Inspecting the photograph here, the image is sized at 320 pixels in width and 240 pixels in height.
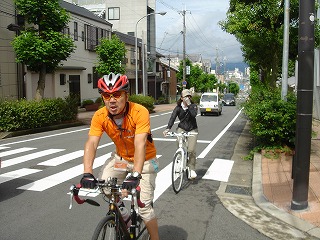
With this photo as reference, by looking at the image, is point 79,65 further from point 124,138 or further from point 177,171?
point 124,138

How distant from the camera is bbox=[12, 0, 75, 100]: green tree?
53.7ft

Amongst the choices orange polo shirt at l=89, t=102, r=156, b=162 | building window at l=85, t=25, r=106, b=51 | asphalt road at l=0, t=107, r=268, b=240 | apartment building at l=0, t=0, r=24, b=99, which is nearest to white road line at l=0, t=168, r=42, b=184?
asphalt road at l=0, t=107, r=268, b=240

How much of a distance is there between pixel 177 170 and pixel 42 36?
517 inches

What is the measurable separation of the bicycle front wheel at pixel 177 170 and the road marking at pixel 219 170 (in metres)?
1.17

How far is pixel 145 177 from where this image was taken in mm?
3240

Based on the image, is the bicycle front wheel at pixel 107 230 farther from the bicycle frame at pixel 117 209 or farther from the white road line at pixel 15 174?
the white road line at pixel 15 174

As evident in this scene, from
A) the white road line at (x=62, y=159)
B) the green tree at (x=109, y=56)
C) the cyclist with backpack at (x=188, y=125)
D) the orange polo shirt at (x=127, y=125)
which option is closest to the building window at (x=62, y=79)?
the green tree at (x=109, y=56)

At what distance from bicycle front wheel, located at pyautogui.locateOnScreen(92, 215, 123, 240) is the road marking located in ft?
15.4

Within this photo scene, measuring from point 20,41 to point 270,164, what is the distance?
13450 mm

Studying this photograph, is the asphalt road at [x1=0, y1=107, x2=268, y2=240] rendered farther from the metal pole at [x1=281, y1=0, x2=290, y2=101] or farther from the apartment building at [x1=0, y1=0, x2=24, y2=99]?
the apartment building at [x1=0, y1=0, x2=24, y2=99]

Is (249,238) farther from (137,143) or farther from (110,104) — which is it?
(110,104)

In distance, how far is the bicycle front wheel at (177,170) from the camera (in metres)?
6.15

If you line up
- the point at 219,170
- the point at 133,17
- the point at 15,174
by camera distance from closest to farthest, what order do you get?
the point at 15,174
the point at 219,170
the point at 133,17

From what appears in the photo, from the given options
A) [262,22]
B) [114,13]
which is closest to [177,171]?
[262,22]
